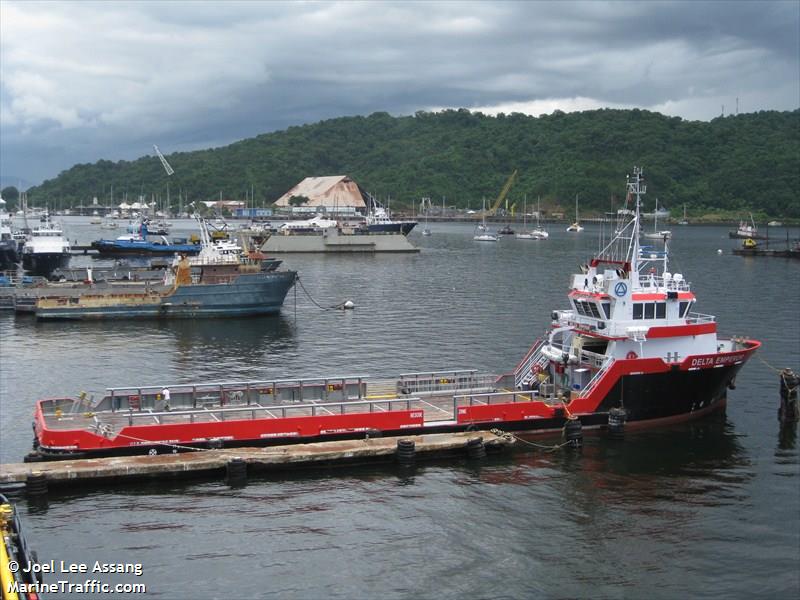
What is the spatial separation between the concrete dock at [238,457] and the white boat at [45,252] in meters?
75.0

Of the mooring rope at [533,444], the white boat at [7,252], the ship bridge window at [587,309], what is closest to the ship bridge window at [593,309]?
the ship bridge window at [587,309]

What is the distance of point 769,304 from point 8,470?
65.3 meters

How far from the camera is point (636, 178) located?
3341cm

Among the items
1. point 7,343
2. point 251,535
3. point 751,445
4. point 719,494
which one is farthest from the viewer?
point 7,343

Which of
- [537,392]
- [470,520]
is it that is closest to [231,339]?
[537,392]

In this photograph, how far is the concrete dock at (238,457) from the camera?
25.4 meters

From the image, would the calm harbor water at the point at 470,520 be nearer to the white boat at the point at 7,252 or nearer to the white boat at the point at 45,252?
the white boat at the point at 45,252

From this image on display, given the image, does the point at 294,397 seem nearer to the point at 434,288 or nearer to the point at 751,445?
the point at 751,445

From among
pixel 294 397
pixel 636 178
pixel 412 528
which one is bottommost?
pixel 412 528

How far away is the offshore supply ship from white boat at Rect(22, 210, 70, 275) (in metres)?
69.2

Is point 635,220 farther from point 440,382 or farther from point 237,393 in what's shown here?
point 237,393

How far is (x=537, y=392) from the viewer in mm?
32906

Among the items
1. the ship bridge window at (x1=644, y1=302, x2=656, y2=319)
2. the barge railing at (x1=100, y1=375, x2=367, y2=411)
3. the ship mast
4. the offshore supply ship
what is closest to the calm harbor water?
the offshore supply ship

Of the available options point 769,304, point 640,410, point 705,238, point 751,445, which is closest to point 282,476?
Result: point 640,410
